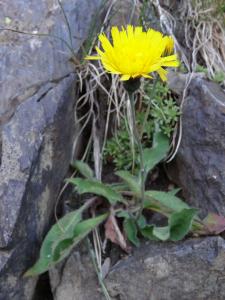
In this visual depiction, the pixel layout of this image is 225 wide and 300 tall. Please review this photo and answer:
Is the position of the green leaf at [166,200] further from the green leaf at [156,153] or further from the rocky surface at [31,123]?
the rocky surface at [31,123]

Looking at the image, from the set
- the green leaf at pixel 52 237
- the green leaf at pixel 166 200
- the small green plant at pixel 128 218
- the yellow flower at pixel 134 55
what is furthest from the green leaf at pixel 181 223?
the yellow flower at pixel 134 55

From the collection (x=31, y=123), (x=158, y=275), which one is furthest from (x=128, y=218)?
(x=31, y=123)

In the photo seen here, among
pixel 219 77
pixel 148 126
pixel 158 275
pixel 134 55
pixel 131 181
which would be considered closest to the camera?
pixel 134 55

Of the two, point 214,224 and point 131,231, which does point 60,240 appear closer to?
point 131,231

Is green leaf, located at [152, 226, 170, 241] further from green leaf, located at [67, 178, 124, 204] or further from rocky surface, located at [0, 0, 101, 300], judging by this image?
rocky surface, located at [0, 0, 101, 300]

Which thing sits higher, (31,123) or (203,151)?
(31,123)
